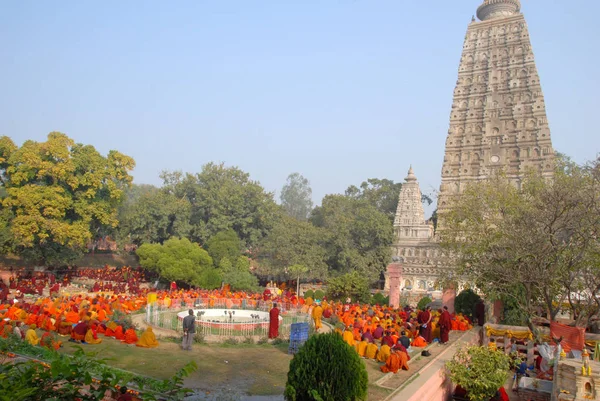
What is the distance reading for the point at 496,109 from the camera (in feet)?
136

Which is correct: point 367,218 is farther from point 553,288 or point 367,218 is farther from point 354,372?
point 354,372

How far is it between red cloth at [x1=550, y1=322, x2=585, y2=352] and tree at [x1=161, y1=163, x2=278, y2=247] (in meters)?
28.4

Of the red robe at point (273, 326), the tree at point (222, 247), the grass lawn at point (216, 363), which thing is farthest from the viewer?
the tree at point (222, 247)

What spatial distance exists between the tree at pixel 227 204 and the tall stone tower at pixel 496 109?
14.7 m

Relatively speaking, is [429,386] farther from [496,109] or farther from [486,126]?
[496,109]

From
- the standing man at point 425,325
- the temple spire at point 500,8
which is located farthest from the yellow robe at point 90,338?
the temple spire at point 500,8

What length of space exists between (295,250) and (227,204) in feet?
24.6

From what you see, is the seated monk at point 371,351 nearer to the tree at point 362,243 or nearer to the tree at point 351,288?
the tree at point 351,288

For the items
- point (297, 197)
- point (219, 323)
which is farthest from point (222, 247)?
point (297, 197)

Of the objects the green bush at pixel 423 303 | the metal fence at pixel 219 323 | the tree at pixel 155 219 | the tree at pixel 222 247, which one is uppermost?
the tree at pixel 155 219

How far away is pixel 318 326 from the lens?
17781 mm

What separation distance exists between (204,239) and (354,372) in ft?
110

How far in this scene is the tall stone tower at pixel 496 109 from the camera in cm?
3934

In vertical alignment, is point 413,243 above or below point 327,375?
above
